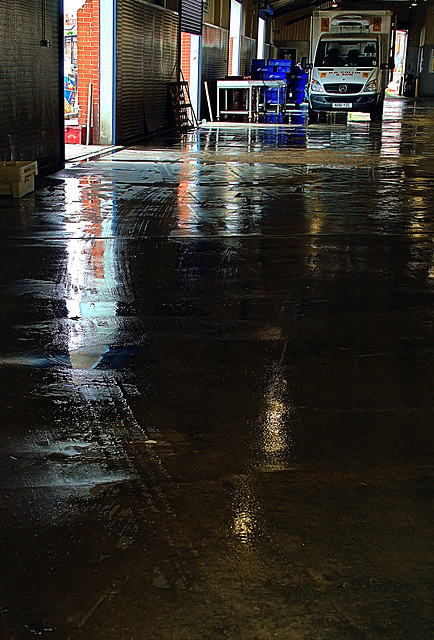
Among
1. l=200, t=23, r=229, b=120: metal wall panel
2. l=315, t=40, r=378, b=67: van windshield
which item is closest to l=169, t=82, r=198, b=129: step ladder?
l=200, t=23, r=229, b=120: metal wall panel

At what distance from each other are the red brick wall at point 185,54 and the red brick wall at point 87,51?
292 inches

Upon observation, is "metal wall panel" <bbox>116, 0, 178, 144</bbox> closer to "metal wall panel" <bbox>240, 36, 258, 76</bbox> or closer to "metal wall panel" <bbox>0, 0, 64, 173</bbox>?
"metal wall panel" <bbox>0, 0, 64, 173</bbox>

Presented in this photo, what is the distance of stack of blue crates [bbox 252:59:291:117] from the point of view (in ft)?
83.5

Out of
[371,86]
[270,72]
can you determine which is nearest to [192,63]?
[270,72]

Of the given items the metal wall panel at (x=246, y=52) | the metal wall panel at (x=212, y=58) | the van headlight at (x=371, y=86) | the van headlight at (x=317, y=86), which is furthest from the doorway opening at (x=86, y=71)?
the metal wall panel at (x=246, y=52)

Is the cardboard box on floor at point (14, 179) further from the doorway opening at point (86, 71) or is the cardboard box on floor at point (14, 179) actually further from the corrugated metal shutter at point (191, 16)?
the corrugated metal shutter at point (191, 16)

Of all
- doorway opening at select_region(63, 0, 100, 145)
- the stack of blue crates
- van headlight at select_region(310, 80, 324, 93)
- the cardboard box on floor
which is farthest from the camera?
the stack of blue crates

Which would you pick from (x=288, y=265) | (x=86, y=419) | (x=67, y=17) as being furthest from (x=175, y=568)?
(x=67, y=17)

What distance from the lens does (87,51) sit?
48.7 ft

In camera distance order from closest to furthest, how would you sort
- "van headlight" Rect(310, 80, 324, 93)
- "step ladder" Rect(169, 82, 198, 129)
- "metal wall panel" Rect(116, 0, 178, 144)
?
"metal wall panel" Rect(116, 0, 178, 144), "step ladder" Rect(169, 82, 198, 129), "van headlight" Rect(310, 80, 324, 93)

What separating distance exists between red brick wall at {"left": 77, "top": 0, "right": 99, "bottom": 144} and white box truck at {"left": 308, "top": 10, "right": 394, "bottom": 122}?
29.8 feet

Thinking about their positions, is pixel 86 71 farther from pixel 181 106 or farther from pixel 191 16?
pixel 191 16

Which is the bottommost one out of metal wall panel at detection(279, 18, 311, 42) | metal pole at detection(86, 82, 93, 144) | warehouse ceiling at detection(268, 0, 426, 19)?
metal pole at detection(86, 82, 93, 144)

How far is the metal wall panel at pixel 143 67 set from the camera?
1545cm
